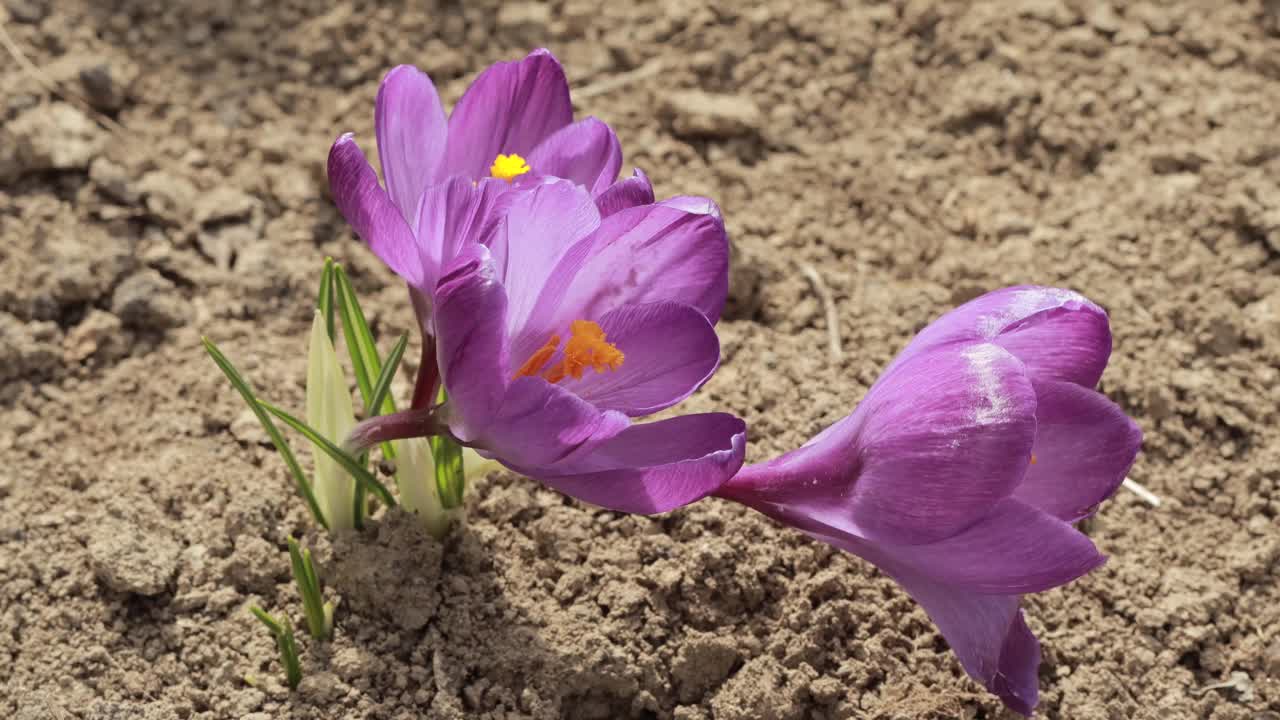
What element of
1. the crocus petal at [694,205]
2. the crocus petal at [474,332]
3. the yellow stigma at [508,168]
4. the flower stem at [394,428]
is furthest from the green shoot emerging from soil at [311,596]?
the crocus petal at [694,205]

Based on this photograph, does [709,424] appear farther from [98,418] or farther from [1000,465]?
[98,418]

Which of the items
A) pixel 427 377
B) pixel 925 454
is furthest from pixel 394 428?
pixel 925 454

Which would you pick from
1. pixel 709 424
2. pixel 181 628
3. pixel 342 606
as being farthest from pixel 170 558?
pixel 709 424

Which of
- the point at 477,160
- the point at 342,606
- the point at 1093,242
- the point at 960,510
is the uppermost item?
the point at 477,160

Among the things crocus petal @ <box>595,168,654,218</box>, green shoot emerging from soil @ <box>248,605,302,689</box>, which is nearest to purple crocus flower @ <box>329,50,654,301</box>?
crocus petal @ <box>595,168,654,218</box>

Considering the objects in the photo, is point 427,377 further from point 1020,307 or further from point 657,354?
point 1020,307

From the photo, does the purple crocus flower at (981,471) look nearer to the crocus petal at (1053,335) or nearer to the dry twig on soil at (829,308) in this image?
the crocus petal at (1053,335)
